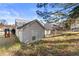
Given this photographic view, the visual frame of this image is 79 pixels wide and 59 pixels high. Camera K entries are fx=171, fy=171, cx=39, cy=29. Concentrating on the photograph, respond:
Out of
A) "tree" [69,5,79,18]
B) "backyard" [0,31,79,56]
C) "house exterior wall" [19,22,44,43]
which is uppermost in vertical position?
"tree" [69,5,79,18]

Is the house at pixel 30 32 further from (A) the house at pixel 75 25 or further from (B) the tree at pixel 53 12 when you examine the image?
(A) the house at pixel 75 25

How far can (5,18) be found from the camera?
1.42m

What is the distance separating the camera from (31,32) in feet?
4.72

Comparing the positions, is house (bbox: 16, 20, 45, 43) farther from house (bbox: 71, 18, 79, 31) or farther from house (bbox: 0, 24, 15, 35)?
house (bbox: 71, 18, 79, 31)

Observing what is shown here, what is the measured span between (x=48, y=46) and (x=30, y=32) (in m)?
0.19

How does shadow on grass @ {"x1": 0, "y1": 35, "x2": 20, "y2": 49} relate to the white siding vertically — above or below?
below

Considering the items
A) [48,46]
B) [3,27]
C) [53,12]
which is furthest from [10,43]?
[53,12]

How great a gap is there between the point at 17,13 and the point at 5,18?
0.11 m

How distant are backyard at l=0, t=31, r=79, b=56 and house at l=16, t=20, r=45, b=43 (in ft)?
0.12

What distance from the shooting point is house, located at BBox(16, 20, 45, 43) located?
1.43m

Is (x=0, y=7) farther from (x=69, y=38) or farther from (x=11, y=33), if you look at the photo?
(x=69, y=38)

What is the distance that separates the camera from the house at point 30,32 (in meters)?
1.43

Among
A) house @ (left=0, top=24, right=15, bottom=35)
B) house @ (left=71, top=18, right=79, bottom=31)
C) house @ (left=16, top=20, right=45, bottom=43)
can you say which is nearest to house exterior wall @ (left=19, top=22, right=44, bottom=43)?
house @ (left=16, top=20, right=45, bottom=43)

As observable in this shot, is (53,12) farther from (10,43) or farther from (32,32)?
(10,43)
